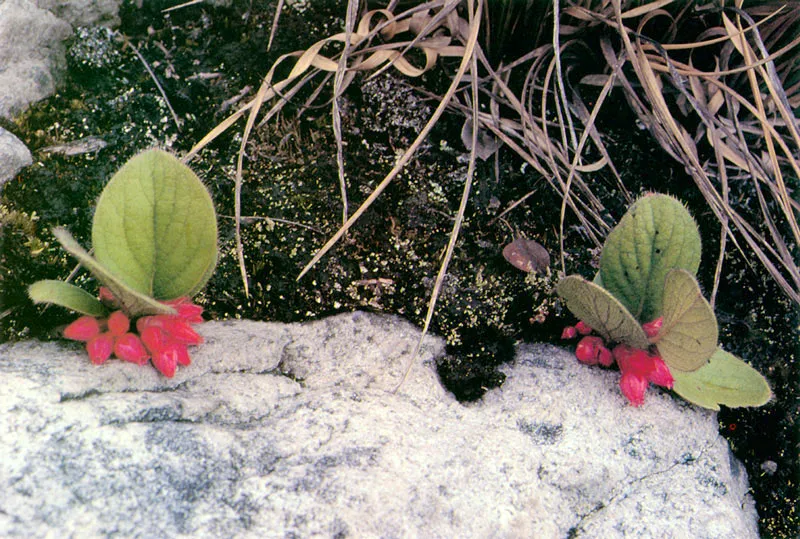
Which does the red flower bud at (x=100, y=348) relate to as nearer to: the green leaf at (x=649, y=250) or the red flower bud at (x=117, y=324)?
the red flower bud at (x=117, y=324)

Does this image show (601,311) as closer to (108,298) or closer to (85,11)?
(108,298)

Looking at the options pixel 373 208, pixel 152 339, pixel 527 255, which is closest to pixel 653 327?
pixel 527 255

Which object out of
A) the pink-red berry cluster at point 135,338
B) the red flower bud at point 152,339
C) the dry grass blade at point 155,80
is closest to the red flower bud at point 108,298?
the pink-red berry cluster at point 135,338

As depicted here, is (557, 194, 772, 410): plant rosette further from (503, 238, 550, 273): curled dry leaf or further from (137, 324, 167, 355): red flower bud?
(137, 324, 167, 355): red flower bud

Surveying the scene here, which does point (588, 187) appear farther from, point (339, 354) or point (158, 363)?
point (158, 363)

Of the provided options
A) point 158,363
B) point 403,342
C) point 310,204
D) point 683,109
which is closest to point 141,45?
point 310,204

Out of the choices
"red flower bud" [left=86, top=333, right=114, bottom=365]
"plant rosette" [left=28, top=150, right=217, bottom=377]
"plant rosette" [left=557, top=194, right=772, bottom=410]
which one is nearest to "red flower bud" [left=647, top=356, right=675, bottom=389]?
"plant rosette" [left=557, top=194, right=772, bottom=410]
